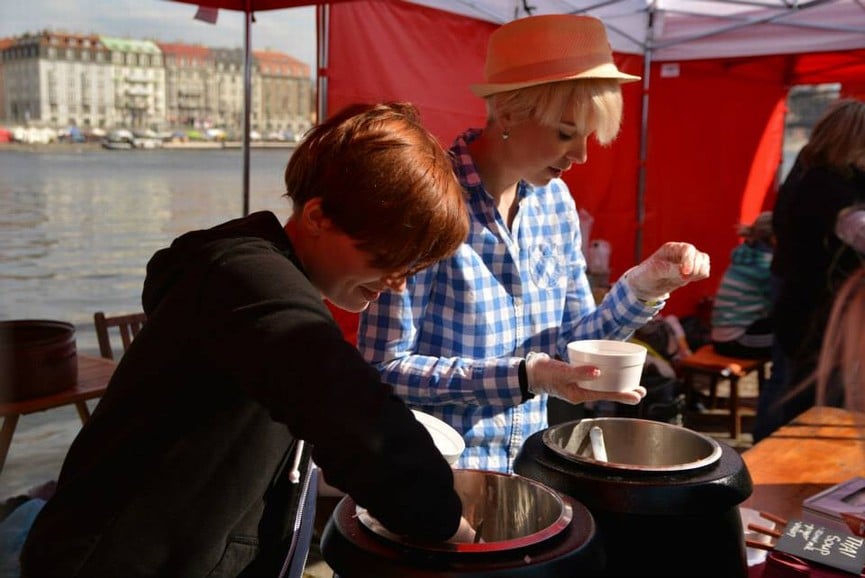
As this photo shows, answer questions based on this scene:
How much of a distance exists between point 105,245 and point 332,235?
8.42 metres

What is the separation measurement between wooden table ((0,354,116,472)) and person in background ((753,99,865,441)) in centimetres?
271

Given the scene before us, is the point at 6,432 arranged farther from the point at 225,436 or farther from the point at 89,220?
the point at 89,220

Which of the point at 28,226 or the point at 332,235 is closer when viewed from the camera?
the point at 332,235

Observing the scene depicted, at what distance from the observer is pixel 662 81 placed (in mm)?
6793

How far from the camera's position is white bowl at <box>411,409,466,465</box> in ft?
4.38

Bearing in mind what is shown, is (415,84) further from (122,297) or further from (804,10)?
(122,297)

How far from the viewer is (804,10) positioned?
5.47 metres

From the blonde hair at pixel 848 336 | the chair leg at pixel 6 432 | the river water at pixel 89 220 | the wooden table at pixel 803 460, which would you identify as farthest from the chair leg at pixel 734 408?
the blonde hair at pixel 848 336

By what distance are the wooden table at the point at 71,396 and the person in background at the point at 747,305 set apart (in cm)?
386

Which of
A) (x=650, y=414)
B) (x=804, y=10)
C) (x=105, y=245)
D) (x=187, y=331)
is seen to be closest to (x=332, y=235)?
(x=187, y=331)

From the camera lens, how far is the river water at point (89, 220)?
23.5 ft

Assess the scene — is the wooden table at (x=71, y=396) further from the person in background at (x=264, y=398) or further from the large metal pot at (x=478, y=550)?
the large metal pot at (x=478, y=550)

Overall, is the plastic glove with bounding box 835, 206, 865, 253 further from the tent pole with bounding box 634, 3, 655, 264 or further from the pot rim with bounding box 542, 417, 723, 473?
the tent pole with bounding box 634, 3, 655, 264

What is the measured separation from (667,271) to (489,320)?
40 cm
